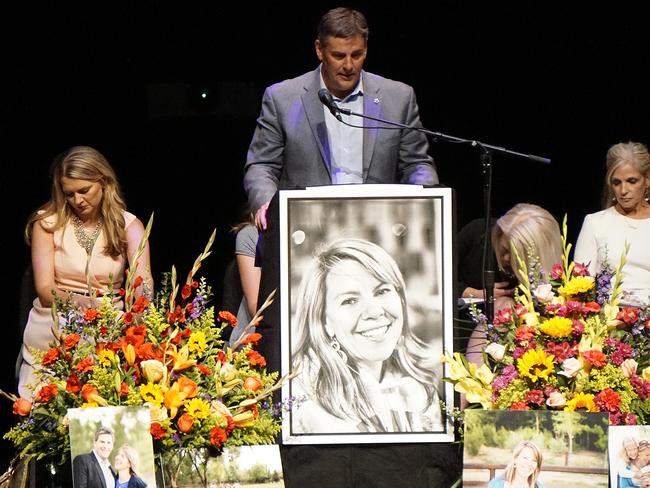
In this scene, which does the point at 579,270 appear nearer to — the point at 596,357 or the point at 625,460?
the point at 596,357

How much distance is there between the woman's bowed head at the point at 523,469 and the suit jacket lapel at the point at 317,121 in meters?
1.18

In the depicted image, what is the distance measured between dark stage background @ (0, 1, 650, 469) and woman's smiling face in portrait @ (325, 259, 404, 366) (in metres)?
2.53

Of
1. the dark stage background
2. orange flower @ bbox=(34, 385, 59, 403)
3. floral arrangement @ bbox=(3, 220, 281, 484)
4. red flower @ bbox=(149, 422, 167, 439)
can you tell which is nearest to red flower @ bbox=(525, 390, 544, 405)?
floral arrangement @ bbox=(3, 220, 281, 484)

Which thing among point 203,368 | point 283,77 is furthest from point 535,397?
point 283,77

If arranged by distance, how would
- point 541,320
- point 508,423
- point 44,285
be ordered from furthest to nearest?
point 44,285 < point 541,320 < point 508,423

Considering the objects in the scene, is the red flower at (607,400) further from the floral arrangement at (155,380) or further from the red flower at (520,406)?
the floral arrangement at (155,380)

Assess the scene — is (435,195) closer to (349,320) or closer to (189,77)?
(349,320)

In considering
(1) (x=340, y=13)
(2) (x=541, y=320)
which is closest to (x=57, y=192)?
(1) (x=340, y=13)

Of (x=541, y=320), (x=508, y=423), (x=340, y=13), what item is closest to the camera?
(x=508, y=423)

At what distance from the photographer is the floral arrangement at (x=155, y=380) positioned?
2471 millimetres

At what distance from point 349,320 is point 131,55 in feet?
9.39

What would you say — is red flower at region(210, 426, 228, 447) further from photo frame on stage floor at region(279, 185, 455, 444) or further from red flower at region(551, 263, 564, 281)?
red flower at region(551, 263, 564, 281)

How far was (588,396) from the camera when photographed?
254cm

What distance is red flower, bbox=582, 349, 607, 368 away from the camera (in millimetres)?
2530
